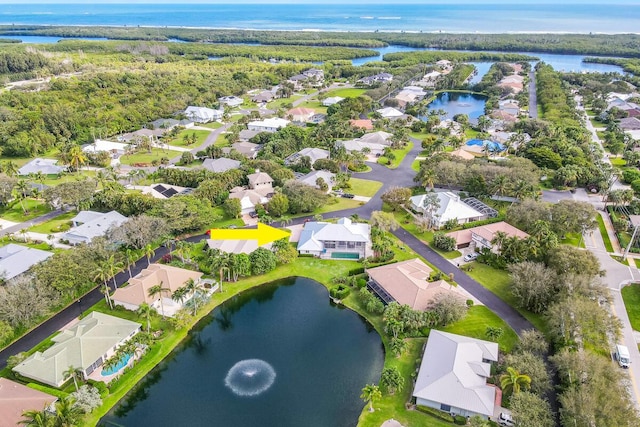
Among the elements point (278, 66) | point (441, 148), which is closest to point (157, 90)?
point (278, 66)

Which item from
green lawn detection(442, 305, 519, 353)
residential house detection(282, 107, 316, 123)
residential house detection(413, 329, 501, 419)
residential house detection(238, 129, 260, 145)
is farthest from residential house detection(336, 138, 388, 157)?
residential house detection(413, 329, 501, 419)

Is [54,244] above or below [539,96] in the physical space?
below

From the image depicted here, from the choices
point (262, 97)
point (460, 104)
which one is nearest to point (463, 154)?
point (460, 104)

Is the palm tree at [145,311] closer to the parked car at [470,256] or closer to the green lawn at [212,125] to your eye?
the parked car at [470,256]

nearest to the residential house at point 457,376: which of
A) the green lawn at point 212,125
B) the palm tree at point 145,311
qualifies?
the palm tree at point 145,311

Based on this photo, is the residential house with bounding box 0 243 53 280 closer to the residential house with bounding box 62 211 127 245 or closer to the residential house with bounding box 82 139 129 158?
the residential house with bounding box 62 211 127 245

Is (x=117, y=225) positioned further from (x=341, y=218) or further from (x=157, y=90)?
(x=157, y=90)

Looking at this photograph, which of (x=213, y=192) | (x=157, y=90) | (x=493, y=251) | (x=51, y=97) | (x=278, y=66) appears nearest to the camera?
(x=493, y=251)
